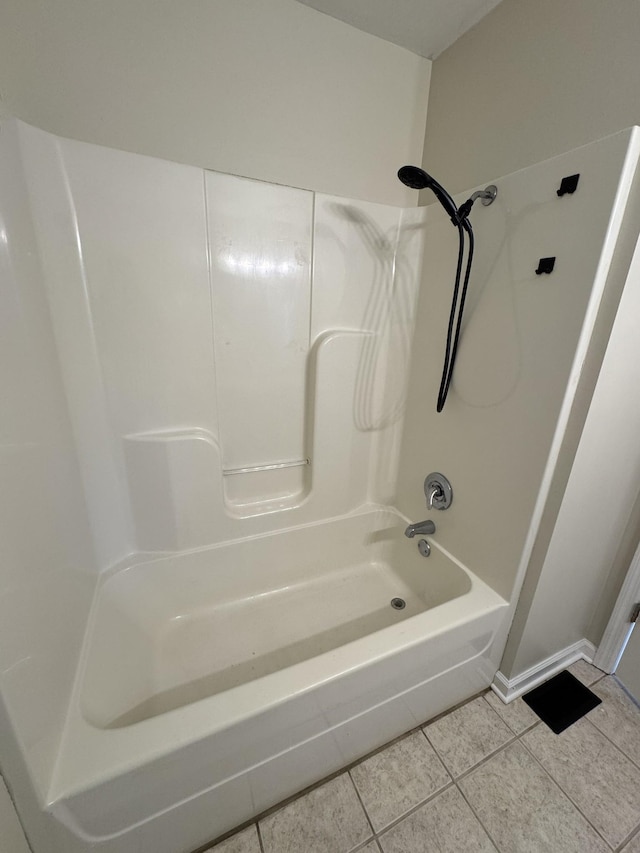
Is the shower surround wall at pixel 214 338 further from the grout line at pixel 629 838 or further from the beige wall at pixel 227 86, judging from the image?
the grout line at pixel 629 838

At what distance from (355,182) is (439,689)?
6.28 ft

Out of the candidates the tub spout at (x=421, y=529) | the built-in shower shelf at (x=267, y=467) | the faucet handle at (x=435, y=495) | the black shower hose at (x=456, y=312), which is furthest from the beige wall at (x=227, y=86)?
the tub spout at (x=421, y=529)

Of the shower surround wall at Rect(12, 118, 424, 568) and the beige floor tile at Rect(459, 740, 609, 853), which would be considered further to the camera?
the shower surround wall at Rect(12, 118, 424, 568)

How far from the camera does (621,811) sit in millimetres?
987

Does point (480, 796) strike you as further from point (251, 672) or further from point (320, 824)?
point (251, 672)

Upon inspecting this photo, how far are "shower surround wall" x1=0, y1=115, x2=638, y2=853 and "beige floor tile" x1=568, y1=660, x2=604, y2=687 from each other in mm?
429

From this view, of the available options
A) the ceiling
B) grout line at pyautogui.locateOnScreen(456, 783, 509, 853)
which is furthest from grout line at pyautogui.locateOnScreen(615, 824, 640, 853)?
the ceiling

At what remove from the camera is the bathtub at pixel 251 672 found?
721mm

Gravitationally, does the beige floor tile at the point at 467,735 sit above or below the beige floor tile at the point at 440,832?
above

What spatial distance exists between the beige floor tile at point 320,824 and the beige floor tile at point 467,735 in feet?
1.09

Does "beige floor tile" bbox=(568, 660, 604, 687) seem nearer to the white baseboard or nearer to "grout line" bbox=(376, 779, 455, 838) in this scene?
the white baseboard

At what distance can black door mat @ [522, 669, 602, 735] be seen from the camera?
1.21 m

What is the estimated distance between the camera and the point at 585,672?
1381mm

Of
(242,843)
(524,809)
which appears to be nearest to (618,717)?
(524,809)
